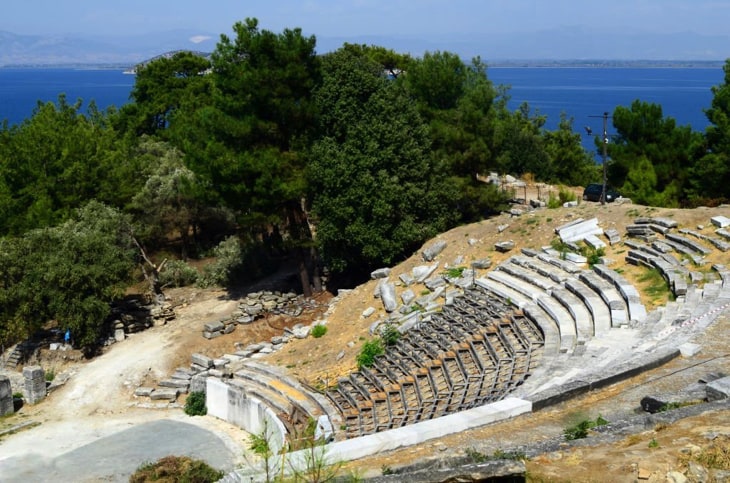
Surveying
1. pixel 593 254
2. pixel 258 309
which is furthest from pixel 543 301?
pixel 258 309

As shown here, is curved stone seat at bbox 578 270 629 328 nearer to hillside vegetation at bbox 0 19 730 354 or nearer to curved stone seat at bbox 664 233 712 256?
curved stone seat at bbox 664 233 712 256

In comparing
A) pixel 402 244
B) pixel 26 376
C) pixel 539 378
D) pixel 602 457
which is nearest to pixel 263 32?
pixel 402 244

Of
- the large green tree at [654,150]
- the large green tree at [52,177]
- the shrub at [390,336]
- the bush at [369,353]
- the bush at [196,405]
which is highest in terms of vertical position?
the large green tree at [52,177]

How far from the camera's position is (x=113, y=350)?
25.4 m

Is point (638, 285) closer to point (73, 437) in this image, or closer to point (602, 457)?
point (602, 457)

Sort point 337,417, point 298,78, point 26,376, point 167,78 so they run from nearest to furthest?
point 337,417
point 26,376
point 298,78
point 167,78

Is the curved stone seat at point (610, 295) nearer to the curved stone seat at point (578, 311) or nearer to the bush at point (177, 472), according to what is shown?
the curved stone seat at point (578, 311)

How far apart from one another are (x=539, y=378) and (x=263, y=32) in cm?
1809

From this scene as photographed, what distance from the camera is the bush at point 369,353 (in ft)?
65.9

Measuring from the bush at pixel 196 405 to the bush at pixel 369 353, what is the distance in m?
4.80

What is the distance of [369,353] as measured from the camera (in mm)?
20375

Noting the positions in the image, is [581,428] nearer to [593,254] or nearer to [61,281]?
[593,254]

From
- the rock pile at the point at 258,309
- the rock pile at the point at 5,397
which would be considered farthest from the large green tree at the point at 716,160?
the rock pile at the point at 5,397

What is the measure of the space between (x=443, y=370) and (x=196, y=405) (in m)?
7.74
